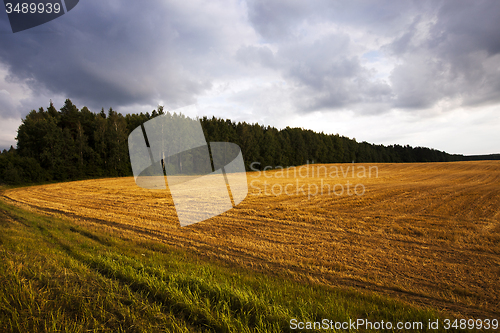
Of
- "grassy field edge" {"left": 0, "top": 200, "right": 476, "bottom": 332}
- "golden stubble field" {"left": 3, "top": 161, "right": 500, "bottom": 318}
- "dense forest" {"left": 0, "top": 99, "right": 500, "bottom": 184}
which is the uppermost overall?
"dense forest" {"left": 0, "top": 99, "right": 500, "bottom": 184}

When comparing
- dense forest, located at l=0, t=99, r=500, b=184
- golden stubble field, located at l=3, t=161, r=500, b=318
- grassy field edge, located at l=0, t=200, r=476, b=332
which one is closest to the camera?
grassy field edge, located at l=0, t=200, r=476, b=332

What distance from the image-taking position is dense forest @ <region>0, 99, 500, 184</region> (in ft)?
106

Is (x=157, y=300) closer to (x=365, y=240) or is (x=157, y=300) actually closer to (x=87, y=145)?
(x=365, y=240)

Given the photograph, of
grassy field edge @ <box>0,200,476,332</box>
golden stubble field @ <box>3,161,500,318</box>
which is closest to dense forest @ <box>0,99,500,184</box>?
golden stubble field @ <box>3,161,500,318</box>

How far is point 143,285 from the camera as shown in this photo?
147 inches

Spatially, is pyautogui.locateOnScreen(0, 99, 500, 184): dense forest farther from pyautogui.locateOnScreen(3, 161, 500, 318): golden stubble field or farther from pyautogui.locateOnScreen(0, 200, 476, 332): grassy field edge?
pyautogui.locateOnScreen(0, 200, 476, 332): grassy field edge

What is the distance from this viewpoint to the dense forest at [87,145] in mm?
32184

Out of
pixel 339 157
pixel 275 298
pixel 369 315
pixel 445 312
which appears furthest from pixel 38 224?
pixel 339 157

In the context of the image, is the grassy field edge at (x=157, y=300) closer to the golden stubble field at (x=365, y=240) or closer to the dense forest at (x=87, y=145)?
the golden stubble field at (x=365, y=240)

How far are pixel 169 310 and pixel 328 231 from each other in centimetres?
672

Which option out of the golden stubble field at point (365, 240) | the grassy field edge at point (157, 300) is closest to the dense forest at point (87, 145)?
the golden stubble field at point (365, 240)

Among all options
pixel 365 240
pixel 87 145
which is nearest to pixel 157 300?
pixel 365 240

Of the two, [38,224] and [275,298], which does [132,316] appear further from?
[38,224]

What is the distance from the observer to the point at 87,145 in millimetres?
39188
